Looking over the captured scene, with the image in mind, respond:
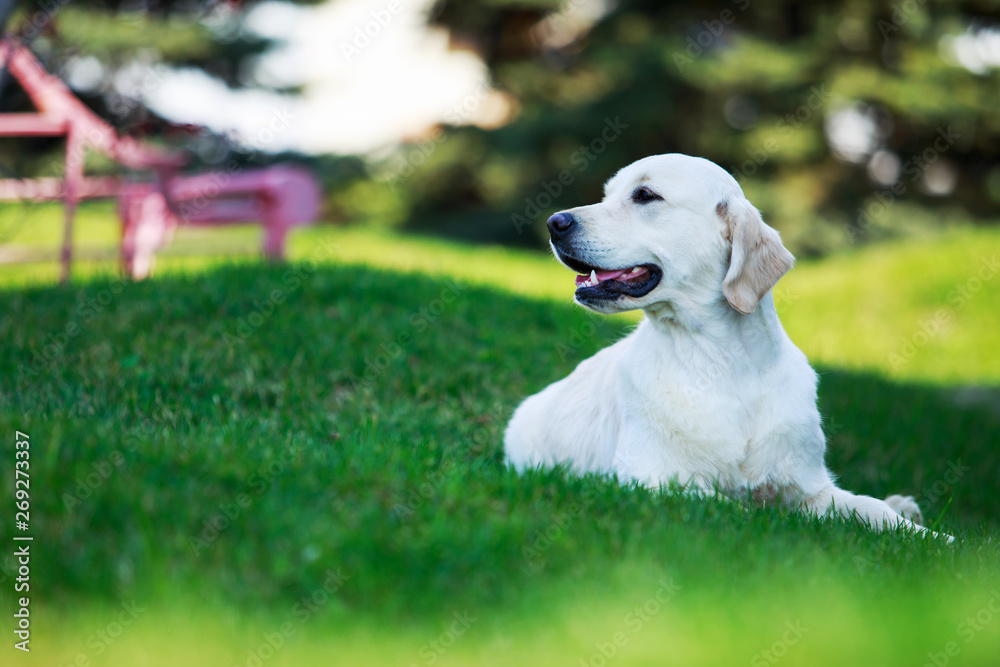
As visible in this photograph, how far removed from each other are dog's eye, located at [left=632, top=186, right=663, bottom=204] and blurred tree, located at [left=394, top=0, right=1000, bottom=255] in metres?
13.2

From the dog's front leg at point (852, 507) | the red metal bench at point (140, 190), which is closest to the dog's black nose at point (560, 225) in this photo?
→ the dog's front leg at point (852, 507)

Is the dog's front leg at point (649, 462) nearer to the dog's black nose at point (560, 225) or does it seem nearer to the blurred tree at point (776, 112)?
the dog's black nose at point (560, 225)

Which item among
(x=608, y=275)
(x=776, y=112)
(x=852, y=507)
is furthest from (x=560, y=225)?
(x=776, y=112)

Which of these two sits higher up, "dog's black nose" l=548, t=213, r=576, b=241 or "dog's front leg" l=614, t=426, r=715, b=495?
"dog's black nose" l=548, t=213, r=576, b=241

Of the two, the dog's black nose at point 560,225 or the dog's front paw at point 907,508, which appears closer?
the dog's black nose at point 560,225

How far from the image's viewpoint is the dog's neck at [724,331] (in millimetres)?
3459

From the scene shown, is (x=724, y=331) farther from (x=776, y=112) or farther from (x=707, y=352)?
(x=776, y=112)

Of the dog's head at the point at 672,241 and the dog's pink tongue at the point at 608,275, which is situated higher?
the dog's head at the point at 672,241

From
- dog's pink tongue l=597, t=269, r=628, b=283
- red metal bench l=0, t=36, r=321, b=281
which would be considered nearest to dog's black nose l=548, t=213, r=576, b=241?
dog's pink tongue l=597, t=269, r=628, b=283

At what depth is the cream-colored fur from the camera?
134 inches

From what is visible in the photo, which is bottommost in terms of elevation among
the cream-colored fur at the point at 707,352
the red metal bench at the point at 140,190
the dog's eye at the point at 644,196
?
the red metal bench at the point at 140,190

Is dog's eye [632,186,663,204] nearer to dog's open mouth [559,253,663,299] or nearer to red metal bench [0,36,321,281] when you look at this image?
dog's open mouth [559,253,663,299]

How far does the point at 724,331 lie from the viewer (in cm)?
348

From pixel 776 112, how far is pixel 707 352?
1491 cm
